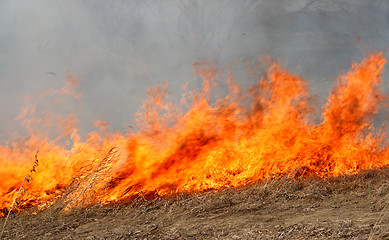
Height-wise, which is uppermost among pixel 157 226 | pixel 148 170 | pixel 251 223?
pixel 148 170

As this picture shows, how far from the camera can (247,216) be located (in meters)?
5.54

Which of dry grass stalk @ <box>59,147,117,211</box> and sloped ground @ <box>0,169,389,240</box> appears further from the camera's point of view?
dry grass stalk @ <box>59,147,117,211</box>

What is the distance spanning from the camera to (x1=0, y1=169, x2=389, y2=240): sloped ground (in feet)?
15.2

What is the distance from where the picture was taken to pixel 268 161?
7.72 m

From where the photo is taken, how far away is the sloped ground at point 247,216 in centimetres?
464

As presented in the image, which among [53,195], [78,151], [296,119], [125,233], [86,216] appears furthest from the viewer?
[296,119]

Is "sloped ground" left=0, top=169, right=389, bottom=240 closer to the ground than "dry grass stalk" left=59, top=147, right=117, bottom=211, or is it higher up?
closer to the ground

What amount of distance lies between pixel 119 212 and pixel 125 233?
4.19 ft

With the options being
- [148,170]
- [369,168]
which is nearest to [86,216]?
[148,170]

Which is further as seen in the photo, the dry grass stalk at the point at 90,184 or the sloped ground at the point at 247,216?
the dry grass stalk at the point at 90,184

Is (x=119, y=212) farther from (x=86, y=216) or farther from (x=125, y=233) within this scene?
(x=125, y=233)

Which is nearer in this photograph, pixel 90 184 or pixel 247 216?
pixel 247 216

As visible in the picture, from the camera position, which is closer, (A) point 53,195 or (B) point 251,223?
(B) point 251,223

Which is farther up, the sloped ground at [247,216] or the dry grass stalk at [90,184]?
the dry grass stalk at [90,184]
